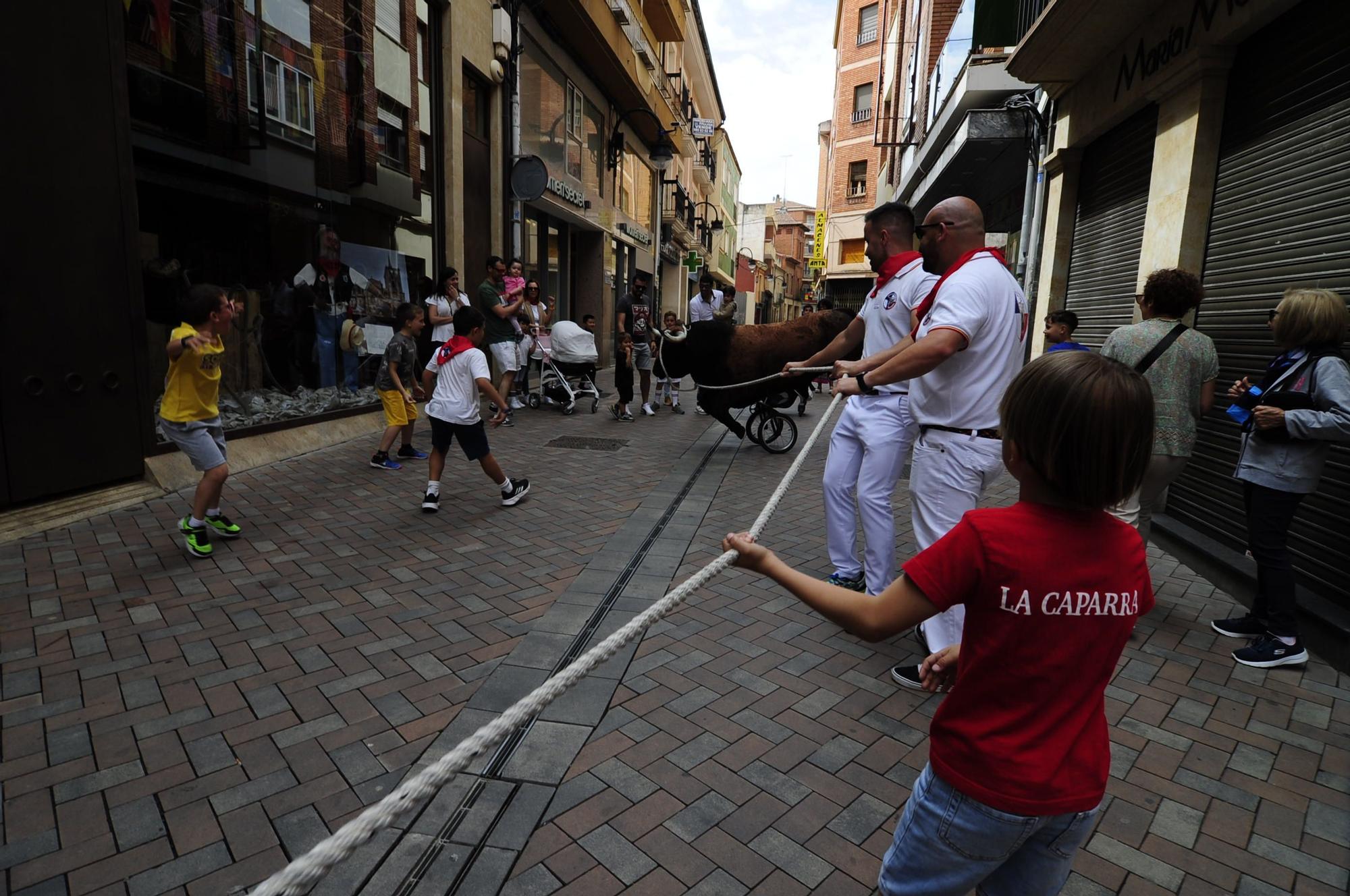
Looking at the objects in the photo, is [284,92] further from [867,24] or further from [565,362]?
[867,24]

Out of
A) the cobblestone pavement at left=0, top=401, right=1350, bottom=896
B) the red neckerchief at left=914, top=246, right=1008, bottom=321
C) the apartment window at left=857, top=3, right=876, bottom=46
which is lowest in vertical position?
the cobblestone pavement at left=0, top=401, right=1350, bottom=896

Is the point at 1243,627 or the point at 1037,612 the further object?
the point at 1243,627

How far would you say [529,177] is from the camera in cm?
1228

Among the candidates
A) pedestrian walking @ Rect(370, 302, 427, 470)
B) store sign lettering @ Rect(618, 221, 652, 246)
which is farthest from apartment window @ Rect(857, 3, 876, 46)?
pedestrian walking @ Rect(370, 302, 427, 470)

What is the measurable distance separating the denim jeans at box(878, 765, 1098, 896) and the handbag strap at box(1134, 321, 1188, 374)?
3.42 m

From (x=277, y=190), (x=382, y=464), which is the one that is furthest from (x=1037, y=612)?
(x=277, y=190)

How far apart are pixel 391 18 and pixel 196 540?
8.08m

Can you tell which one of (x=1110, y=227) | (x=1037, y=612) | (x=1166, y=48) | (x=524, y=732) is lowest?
(x=524, y=732)

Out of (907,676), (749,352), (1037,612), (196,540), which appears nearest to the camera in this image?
(1037,612)

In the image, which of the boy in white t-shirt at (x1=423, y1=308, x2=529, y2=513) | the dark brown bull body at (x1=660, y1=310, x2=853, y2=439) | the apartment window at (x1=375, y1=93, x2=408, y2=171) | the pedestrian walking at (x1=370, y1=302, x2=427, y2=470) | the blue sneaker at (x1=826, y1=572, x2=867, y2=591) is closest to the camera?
the blue sneaker at (x1=826, y1=572, x2=867, y2=591)

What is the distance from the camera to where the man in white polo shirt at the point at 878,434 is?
4.08 meters

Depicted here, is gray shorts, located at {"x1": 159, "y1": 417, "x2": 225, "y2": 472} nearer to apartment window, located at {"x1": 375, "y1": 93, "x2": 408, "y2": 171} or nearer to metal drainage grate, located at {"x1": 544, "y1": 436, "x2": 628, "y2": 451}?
metal drainage grate, located at {"x1": 544, "y1": 436, "x2": 628, "y2": 451}

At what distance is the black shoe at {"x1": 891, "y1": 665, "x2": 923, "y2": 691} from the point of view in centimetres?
342

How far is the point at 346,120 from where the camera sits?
916 centimetres
